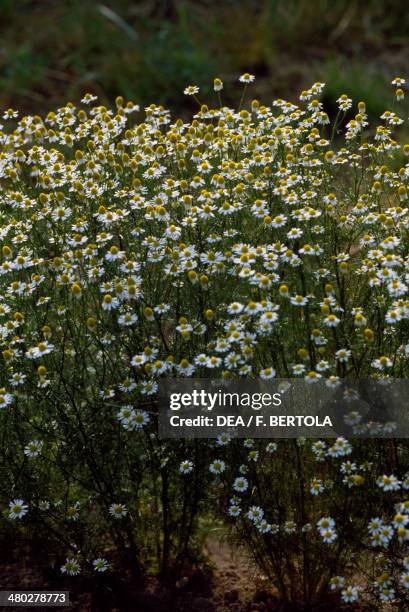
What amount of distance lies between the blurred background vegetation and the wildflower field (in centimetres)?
488

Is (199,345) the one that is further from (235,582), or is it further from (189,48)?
(189,48)

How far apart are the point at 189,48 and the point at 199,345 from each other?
20.9 ft

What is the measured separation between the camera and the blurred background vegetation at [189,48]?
8.45 m

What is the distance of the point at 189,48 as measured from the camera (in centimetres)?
880

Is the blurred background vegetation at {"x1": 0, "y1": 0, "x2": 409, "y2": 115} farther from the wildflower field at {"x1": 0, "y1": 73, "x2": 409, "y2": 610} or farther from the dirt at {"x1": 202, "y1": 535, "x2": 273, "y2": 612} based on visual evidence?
the dirt at {"x1": 202, "y1": 535, "x2": 273, "y2": 612}

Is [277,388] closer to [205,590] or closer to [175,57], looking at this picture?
[205,590]

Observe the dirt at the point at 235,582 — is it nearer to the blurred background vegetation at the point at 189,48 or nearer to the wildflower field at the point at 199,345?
the wildflower field at the point at 199,345

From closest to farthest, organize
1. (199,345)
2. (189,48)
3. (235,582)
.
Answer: (199,345), (235,582), (189,48)

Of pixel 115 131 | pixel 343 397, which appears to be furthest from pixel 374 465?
pixel 115 131

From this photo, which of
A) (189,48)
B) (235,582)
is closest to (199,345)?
(235,582)

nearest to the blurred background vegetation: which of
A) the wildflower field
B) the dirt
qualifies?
the wildflower field

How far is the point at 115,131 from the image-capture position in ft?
12.0

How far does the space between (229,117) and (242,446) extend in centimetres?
145

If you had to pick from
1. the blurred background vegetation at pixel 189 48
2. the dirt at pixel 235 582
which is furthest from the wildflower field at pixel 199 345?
the blurred background vegetation at pixel 189 48
